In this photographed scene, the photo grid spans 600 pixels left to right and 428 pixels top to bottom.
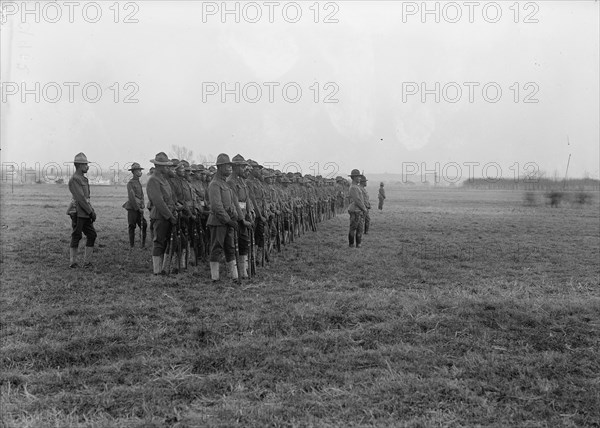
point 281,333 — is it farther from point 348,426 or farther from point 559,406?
point 559,406

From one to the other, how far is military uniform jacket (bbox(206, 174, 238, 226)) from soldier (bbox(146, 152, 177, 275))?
102 cm

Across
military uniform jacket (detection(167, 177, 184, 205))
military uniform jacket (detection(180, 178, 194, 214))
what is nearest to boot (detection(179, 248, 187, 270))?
military uniform jacket (detection(180, 178, 194, 214))

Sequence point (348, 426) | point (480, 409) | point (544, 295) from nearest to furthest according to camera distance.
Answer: point (348, 426), point (480, 409), point (544, 295)

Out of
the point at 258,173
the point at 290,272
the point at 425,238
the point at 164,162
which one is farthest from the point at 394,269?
the point at 425,238

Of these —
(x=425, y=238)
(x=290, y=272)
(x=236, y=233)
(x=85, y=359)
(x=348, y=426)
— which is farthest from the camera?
(x=425, y=238)

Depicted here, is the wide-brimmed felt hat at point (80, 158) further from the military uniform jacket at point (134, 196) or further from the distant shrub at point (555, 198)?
the distant shrub at point (555, 198)

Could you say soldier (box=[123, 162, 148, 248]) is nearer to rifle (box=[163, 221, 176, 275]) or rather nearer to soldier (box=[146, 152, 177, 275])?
rifle (box=[163, 221, 176, 275])

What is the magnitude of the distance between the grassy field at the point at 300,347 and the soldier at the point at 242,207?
1.88 feet

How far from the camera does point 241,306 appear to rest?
24.8 ft

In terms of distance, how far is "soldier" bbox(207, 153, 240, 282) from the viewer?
905 cm

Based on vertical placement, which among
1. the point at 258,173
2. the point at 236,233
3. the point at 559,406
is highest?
the point at 258,173

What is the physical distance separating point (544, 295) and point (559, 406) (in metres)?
4.49

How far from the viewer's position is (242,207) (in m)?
9.97

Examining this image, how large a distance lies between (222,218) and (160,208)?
4.37 ft
